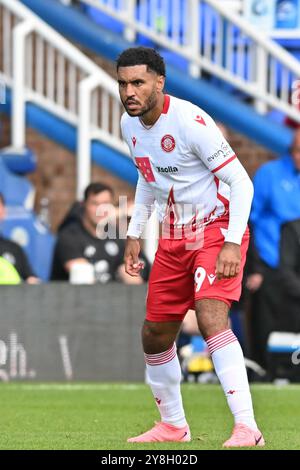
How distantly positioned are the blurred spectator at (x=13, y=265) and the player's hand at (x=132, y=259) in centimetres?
500

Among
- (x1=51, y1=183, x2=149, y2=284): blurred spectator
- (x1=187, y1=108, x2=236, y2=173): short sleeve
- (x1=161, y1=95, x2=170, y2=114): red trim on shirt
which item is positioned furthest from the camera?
(x1=51, y1=183, x2=149, y2=284): blurred spectator

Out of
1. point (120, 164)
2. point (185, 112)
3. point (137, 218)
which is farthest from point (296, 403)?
point (120, 164)

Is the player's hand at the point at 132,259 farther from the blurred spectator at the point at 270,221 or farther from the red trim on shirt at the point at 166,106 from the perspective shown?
the blurred spectator at the point at 270,221

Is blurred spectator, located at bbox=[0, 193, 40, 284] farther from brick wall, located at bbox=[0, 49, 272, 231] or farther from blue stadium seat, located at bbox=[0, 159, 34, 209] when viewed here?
brick wall, located at bbox=[0, 49, 272, 231]

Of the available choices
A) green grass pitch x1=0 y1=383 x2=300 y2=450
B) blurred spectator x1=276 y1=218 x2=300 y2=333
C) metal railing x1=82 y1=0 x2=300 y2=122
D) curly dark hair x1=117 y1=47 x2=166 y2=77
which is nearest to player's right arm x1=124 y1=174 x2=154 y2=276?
curly dark hair x1=117 y1=47 x2=166 y2=77

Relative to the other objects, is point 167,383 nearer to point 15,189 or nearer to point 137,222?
point 137,222

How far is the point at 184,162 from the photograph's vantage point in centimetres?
761

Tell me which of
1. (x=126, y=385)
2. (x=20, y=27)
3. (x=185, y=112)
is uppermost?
(x=20, y=27)

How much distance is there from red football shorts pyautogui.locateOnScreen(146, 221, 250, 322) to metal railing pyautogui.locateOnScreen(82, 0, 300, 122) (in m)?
8.75

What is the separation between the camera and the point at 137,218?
8164mm

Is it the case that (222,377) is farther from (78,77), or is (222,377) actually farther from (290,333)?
(78,77)

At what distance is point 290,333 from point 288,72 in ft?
11.6

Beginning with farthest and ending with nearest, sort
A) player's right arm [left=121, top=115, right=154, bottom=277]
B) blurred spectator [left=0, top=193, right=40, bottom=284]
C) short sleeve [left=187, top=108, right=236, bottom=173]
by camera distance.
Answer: blurred spectator [left=0, top=193, right=40, bottom=284] → player's right arm [left=121, top=115, right=154, bottom=277] → short sleeve [left=187, top=108, right=236, bottom=173]

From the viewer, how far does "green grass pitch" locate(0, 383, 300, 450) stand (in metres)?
7.82
